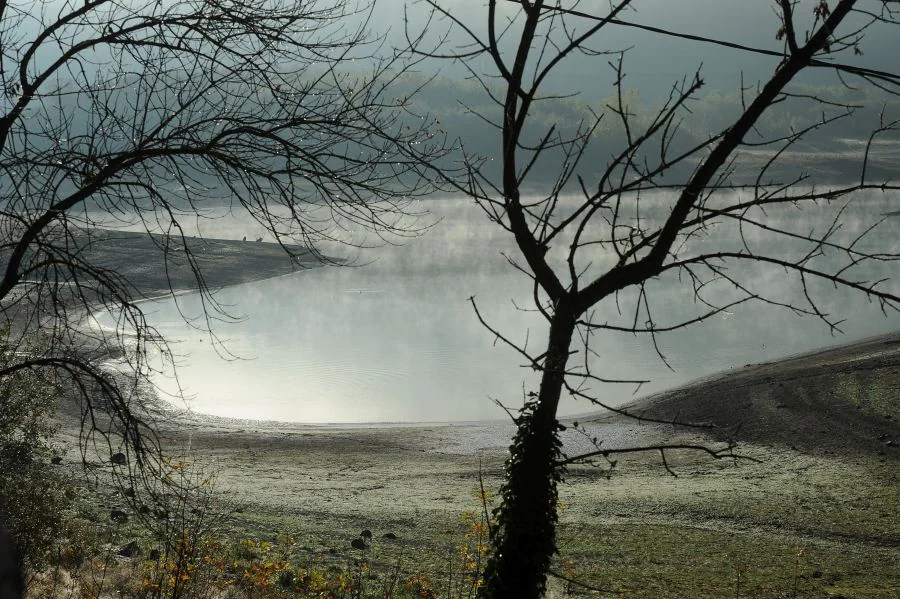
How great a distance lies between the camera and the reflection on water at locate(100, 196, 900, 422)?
26.2m

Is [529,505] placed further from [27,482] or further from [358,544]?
[358,544]

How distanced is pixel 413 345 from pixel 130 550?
76.0ft

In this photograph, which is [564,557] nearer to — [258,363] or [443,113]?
[258,363]

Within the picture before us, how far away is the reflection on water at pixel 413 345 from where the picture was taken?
2620 centimetres

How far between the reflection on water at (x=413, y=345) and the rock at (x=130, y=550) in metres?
10.2

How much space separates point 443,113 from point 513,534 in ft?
298

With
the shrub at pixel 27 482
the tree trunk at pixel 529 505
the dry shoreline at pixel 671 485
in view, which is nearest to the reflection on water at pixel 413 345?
the dry shoreline at pixel 671 485

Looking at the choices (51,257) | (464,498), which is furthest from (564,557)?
(51,257)

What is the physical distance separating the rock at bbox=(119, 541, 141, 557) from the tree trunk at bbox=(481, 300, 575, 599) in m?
6.14

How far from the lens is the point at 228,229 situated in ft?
219

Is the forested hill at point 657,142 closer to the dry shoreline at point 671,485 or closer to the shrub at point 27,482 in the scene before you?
the dry shoreline at point 671,485

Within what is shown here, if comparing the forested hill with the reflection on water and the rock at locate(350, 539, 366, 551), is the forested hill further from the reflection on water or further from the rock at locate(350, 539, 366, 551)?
the rock at locate(350, 539, 366, 551)

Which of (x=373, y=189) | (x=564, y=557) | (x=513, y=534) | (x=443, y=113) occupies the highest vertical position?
(x=443, y=113)

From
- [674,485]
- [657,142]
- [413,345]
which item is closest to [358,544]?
[674,485]
